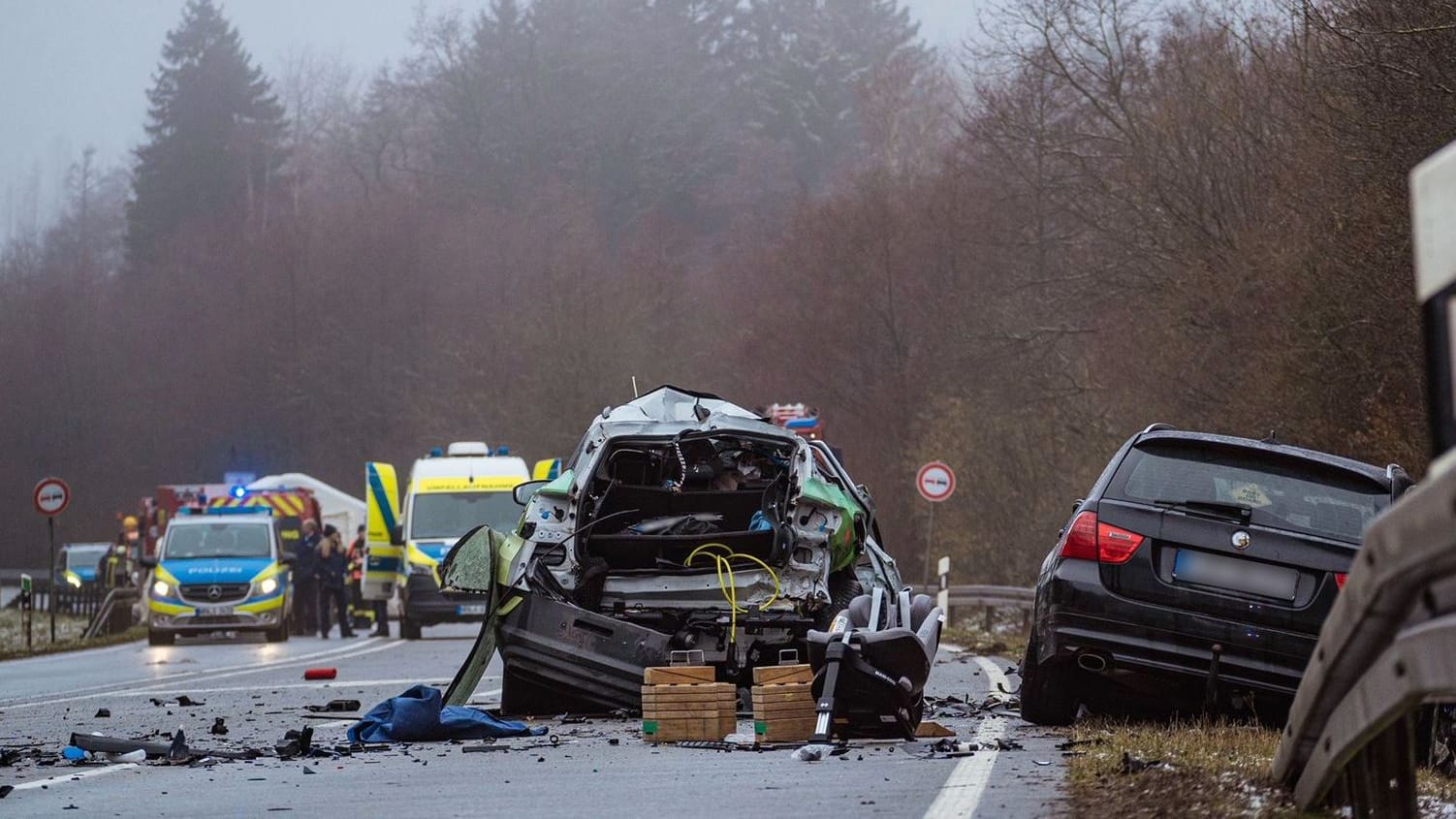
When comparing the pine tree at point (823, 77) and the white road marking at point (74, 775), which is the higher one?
the pine tree at point (823, 77)

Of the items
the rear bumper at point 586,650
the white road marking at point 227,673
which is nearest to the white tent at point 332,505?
the white road marking at point 227,673

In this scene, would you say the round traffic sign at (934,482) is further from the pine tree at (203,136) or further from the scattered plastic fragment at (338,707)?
the pine tree at (203,136)

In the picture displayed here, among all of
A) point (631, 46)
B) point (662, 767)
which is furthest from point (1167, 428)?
point (631, 46)

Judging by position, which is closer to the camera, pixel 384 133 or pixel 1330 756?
pixel 1330 756

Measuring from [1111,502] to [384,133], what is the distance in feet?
282

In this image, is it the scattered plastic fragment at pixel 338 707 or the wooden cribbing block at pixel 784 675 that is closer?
the wooden cribbing block at pixel 784 675

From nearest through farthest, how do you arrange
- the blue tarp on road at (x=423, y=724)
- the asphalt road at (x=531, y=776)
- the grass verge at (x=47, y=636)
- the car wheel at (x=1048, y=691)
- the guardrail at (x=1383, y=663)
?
1. the guardrail at (x=1383, y=663)
2. the asphalt road at (x=531, y=776)
3. the car wheel at (x=1048, y=691)
4. the blue tarp on road at (x=423, y=724)
5. the grass verge at (x=47, y=636)

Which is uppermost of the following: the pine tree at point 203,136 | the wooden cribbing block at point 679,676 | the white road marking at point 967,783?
the pine tree at point 203,136

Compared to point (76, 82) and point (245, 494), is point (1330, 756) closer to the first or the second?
point (245, 494)

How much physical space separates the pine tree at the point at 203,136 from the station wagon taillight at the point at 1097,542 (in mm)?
85779

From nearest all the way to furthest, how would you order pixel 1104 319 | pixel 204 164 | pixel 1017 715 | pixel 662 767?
pixel 662 767 → pixel 1017 715 → pixel 1104 319 → pixel 204 164

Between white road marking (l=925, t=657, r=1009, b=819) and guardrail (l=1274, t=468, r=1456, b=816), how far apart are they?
147cm

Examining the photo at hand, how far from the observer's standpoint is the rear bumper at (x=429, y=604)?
29.3 meters

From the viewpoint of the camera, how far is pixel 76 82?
157 metres
